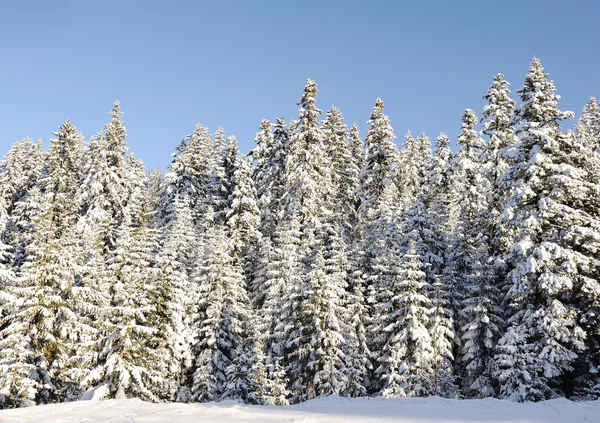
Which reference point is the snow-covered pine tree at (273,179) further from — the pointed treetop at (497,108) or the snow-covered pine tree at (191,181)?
the pointed treetop at (497,108)

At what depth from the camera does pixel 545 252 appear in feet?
64.4

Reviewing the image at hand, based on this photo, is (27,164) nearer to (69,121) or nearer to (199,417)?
(69,121)


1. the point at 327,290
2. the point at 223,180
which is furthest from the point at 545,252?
the point at 223,180

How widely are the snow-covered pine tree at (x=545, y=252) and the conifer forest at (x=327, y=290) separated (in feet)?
0.27

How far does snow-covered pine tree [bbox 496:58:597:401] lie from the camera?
19078mm

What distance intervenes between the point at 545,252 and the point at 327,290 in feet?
40.3

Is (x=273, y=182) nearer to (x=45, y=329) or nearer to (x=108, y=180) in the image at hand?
(x=108, y=180)

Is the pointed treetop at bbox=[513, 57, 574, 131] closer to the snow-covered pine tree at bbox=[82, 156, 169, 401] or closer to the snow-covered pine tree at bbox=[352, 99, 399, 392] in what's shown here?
the snow-covered pine tree at bbox=[352, 99, 399, 392]

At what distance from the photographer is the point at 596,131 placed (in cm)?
6569

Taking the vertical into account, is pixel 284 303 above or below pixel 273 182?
below

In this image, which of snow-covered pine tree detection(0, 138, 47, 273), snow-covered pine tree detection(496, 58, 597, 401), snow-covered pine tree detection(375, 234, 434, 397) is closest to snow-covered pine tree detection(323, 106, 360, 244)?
snow-covered pine tree detection(375, 234, 434, 397)

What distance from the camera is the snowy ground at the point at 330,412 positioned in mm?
9320

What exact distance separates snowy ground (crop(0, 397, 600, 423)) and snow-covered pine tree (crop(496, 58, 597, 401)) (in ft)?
27.5

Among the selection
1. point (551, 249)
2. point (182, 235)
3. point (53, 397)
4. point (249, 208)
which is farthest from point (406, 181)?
point (53, 397)
